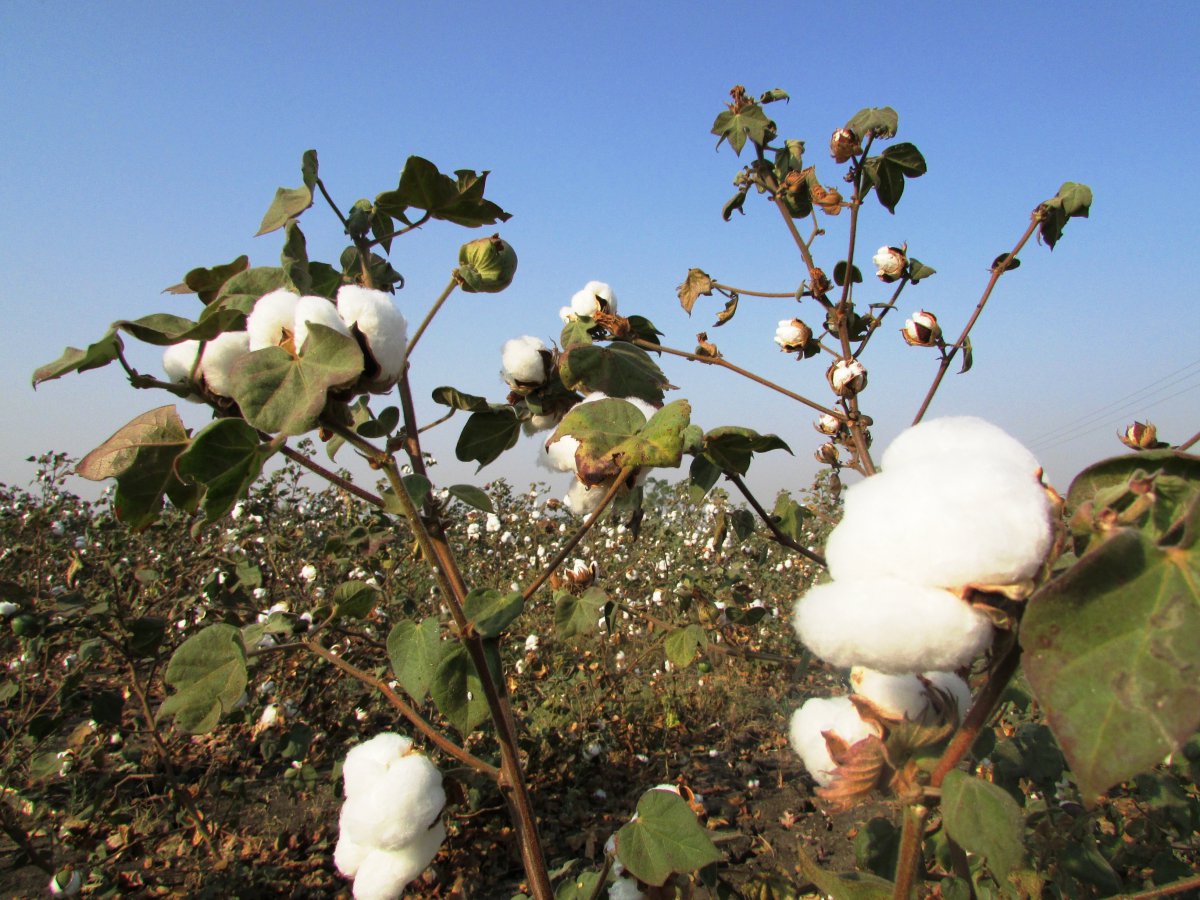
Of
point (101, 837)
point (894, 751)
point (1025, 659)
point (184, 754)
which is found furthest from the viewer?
point (184, 754)

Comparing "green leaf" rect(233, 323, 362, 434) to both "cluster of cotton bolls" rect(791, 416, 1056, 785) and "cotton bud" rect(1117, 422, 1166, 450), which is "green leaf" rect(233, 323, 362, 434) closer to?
"cluster of cotton bolls" rect(791, 416, 1056, 785)

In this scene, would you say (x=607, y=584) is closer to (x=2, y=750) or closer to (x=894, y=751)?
(x=2, y=750)

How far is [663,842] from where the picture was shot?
96 cm

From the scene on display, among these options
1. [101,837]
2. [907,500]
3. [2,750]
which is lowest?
[907,500]

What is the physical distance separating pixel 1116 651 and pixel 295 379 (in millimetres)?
678

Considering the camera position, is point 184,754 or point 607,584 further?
point 607,584

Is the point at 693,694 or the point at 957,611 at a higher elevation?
the point at 693,694

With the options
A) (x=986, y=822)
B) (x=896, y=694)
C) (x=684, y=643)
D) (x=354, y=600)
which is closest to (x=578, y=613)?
(x=684, y=643)

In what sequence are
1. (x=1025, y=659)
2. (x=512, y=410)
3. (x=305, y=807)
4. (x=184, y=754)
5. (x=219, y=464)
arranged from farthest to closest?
(x=184, y=754) < (x=305, y=807) < (x=512, y=410) < (x=219, y=464) < (x=1025, y=659)

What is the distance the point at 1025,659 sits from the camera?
0.35 meters

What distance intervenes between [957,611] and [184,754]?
3995 millimetres

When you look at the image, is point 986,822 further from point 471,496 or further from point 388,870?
point 388,870

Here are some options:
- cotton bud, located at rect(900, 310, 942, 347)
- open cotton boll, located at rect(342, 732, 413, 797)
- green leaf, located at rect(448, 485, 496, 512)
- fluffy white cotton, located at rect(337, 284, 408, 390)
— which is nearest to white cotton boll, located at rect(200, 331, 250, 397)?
fluffy white cotton, located at rect(337, 284, 408, 390)

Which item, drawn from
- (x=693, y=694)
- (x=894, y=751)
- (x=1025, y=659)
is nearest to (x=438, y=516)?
(x=894, y=751)
